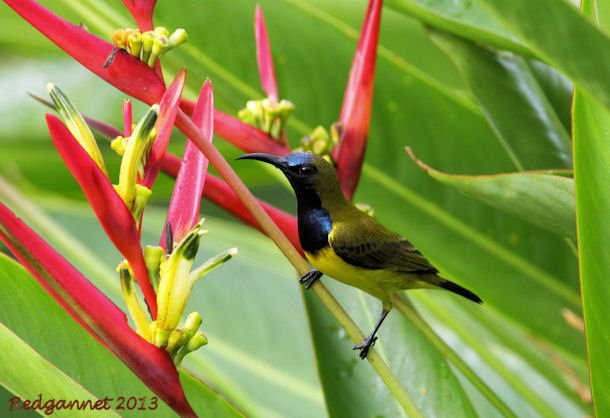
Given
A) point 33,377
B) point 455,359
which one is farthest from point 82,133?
point 455,359

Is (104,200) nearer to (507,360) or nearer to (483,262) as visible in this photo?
(483,262)

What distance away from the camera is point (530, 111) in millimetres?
912

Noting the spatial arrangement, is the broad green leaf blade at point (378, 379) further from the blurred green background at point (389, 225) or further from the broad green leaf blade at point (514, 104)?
the broad green leaf blade at point (514, 104)

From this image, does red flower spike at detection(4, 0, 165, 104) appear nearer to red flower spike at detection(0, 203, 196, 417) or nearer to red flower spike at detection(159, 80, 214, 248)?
red flower spike at detection(159, 80, 214, 248)

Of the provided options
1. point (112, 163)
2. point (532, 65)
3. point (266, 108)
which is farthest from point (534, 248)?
point (112, 163)

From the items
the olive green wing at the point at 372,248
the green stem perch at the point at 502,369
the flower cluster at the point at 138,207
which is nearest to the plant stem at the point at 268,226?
the flower cluster at the point at 138,207

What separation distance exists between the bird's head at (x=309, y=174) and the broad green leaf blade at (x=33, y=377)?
0.27m

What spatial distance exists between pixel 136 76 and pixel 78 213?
105 centimetres

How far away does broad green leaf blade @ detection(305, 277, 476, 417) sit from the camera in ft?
2.65

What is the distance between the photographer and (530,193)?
704 millimetres

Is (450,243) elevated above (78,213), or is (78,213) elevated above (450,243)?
(78,213)

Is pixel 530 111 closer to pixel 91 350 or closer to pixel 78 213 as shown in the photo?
pixel 91 350

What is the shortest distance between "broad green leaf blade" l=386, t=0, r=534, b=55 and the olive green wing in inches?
7.6

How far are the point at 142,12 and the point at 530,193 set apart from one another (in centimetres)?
30
